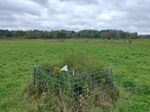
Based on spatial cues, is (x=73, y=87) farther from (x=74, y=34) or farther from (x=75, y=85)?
(x=74, y=34)

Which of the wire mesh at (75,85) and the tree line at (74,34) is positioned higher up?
the wire mesh at (75,85)

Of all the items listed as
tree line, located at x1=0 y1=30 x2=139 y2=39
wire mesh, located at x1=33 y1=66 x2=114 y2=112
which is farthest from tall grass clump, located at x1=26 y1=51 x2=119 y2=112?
tree line, located at x1=0 y1=30 x2=139 y2=39

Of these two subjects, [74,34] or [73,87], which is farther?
[74,34]

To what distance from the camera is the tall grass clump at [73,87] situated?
21.0 feet

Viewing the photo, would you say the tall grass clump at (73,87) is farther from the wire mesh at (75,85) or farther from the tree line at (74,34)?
the tree line at (74,34)

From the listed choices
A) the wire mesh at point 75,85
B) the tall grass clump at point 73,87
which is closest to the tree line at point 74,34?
the tall grass clump at point 73,87

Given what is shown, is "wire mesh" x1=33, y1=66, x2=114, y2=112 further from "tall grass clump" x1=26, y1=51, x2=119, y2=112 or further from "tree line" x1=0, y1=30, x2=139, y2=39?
"tree line" x1=0, y1=30, x2=139, y2=39

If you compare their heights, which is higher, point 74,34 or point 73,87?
point 73,87

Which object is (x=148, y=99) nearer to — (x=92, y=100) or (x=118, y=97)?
(x=118, y=97)

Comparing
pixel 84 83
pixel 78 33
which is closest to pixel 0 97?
pixel 84 83

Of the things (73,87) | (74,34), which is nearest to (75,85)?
(73,87)

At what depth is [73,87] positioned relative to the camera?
6473 mm

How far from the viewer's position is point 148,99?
26.0 feet

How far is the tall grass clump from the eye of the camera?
6.41 m
